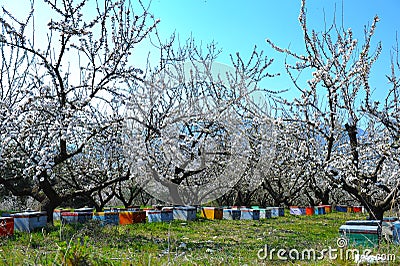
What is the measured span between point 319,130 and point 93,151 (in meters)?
8.43

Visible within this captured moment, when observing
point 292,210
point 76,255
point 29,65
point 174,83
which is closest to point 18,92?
point 29,65

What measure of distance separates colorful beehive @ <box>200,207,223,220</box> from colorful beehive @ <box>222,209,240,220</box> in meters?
0.25

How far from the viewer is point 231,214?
13.9m

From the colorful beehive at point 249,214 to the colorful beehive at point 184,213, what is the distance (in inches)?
98.9

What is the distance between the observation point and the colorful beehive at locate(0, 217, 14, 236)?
7.96 metres

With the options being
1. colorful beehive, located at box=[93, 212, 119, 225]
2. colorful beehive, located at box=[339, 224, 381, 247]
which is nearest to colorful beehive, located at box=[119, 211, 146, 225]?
colorful beehive, located at box=[93, 212, 119, 225]

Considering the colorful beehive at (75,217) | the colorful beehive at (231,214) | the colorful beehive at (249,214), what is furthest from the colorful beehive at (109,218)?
the colorful beehive at (249,214)

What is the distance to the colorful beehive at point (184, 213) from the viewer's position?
12172 millimetres

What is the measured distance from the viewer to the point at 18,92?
8.54 metres

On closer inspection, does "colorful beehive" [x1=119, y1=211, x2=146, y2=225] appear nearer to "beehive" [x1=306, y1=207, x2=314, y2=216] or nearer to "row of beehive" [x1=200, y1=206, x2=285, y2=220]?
"row of beehive" [x1=200, y1=206, x2=285, y2=220]

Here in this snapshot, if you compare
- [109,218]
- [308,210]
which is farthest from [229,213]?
[308,210]

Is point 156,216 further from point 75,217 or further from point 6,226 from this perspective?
point 6,226

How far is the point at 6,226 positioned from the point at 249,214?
846 cm

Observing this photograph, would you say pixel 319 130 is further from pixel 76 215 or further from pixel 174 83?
pixel 76 215
